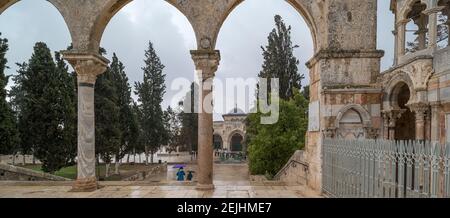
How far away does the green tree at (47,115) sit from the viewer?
20.7 metres

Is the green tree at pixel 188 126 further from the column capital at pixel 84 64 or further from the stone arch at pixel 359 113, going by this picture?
the stone arch at pixel 359 113

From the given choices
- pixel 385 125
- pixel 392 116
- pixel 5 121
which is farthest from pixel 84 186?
pixel 5 121

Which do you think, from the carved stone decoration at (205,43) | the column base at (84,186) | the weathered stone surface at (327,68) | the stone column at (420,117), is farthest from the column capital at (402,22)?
the column base at (84,186)

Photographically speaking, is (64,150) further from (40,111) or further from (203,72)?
(203,72)

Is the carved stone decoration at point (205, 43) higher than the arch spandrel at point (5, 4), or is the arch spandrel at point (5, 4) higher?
the arch spandrel at point (5, 4)

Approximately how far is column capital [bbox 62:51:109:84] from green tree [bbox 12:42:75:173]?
46.1 feet

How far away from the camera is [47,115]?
21250 millimetres

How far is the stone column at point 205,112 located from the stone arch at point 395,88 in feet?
13.0

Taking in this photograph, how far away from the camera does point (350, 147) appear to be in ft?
20.7

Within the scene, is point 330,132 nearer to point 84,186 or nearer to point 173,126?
point 84,186

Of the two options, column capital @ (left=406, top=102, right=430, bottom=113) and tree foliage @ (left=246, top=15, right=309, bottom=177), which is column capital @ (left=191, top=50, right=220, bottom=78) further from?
tree foliage @ (left=246, top=15, right=309, bottom=177)

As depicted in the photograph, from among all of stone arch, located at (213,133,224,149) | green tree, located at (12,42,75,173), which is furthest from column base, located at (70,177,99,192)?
stone arch, located at (213,133,224,149)

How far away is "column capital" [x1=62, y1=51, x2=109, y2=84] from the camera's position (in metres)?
8.32

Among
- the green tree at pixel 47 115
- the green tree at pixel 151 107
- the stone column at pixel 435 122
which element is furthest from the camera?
the green tree at pixel 151 107
